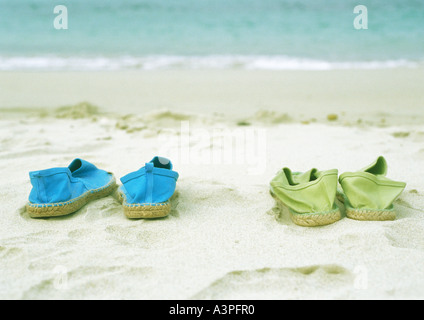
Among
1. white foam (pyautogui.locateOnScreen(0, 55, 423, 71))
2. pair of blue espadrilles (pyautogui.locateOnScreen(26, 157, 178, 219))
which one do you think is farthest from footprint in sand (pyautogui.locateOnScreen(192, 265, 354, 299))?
white foam (pyautogui.locateOnScreen(0, 55, 423, 71))

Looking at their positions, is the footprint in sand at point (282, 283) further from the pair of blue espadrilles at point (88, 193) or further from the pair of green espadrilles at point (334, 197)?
the pair of blue espadrilles at point (88, 193)

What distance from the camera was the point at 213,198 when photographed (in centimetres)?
215

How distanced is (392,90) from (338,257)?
4.49m

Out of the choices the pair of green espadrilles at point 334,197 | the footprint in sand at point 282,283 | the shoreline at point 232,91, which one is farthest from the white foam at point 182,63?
the footprint in sand at point 282,283

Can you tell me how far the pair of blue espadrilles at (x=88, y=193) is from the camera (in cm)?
188

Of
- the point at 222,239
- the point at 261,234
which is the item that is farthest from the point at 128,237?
the point at 261,234

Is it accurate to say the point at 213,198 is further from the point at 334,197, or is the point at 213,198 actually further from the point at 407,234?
the point at 407,234

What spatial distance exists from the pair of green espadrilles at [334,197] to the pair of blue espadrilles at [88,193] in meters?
0.54

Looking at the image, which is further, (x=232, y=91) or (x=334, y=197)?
(x=232, y=91)

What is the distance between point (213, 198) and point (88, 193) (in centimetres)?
64

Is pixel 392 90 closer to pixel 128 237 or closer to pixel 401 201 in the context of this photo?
pixel 401 201

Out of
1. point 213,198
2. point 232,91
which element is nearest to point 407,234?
point 213,198

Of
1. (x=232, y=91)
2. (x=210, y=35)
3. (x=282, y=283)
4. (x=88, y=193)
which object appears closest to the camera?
(x=282, y=283)

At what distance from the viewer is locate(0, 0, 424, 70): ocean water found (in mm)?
7520
